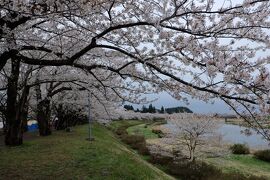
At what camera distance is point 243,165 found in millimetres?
30625

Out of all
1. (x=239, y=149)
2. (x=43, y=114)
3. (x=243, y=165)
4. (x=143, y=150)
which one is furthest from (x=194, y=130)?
(x=43, y=114)

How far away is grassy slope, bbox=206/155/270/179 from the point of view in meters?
27.2

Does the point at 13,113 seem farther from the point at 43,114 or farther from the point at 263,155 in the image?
the point at 263,155

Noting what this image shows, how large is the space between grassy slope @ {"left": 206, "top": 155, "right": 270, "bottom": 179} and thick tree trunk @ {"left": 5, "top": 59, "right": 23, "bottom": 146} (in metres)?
14.4

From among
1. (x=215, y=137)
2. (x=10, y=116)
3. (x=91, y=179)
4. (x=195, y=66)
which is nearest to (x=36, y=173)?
(x=91, y=179)

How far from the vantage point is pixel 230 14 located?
6805 mm

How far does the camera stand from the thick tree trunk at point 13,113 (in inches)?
619

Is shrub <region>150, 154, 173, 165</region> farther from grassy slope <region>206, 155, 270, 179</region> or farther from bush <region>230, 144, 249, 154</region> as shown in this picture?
bush <region>230, 144, 249, 154</region>

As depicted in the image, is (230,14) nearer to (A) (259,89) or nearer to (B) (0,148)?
(A) (259,89)

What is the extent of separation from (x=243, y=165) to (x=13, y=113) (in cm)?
1965

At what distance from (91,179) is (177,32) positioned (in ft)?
23.6

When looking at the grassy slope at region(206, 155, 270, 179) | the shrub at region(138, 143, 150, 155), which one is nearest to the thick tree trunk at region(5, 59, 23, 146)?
the grassy slope at region(206, 155, 270, 179)

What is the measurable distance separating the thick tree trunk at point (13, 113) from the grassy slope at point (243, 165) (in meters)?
14.4

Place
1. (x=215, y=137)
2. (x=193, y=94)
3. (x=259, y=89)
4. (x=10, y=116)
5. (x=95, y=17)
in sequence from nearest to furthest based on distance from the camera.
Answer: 1. (x=259, y=89)
2. (x=193, y=94)
3. (x=95, y=17)
4. (x=10, y=116)
5. (x=215, y=137)
